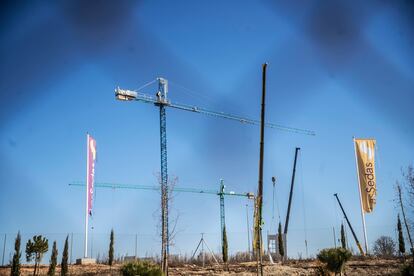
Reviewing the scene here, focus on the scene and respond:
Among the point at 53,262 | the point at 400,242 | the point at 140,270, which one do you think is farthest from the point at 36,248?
the point at 400,242

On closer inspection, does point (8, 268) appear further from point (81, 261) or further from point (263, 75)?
point (263, 75)

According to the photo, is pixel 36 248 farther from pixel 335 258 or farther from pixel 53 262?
pixel 335 258

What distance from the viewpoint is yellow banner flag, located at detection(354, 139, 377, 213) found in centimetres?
3027

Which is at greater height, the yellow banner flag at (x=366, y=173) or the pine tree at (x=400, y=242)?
the yellow banner flag at (x=366, y=173)

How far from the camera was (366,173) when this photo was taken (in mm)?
30328

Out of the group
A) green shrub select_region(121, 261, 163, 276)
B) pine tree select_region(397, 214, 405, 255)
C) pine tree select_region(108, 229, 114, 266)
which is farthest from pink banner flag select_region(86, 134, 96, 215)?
pine tree select_region(397, 214, 405, 255)

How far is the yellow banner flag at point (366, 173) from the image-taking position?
1192 inches

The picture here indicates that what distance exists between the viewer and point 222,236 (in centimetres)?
4447

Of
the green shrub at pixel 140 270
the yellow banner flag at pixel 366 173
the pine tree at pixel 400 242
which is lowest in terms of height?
A: the green shrub at pixel 140 270

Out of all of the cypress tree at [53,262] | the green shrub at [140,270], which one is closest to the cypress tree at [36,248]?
the cypress tree at [53,262]

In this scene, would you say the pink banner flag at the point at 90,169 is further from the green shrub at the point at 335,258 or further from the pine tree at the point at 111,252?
the green shrub at the point at 335,258

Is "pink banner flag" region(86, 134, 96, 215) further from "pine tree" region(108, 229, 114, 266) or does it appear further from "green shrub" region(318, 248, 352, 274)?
"green shrub" region(318, 248, 352, 274)

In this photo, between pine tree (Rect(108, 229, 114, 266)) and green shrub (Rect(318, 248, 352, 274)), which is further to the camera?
pine tree (Rect(108, 229, 114, 266))

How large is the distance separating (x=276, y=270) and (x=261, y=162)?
14.5 meters
